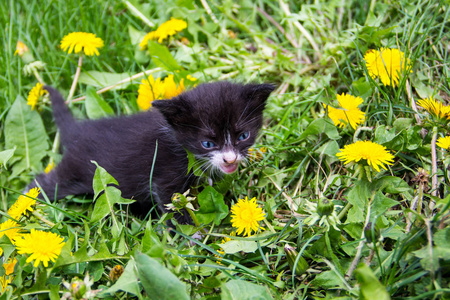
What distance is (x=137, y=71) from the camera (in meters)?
3.49

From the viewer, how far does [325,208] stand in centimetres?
174

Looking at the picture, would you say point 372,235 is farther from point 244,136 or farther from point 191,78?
point 191,78

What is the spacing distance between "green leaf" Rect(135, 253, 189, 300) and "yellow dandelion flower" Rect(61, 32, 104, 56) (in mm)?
2018

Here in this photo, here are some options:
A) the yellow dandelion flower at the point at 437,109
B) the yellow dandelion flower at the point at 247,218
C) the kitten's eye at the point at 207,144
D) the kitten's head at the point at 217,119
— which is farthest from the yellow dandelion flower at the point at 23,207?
the yellow dandelion flower at the point at 437,109

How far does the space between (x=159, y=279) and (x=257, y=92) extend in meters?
1.17

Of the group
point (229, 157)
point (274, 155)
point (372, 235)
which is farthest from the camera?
point (274, 155)

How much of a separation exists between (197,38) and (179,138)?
1429 millimetres

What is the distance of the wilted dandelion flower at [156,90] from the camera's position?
9.77ft

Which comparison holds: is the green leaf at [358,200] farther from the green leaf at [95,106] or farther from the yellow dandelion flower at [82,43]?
the yellow dandelion flower at [82,43]

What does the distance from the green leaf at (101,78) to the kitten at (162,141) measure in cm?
27

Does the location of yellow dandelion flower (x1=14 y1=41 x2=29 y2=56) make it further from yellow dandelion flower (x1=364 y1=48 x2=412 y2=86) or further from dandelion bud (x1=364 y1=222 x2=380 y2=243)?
dandelion bud (x1=364 y1=222 x2=380 y2=243)

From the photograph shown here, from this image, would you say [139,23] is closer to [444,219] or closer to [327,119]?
[327,119]

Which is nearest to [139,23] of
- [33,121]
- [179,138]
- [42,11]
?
[42,11]

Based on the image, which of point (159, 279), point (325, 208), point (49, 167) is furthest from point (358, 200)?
point (49, 167)
